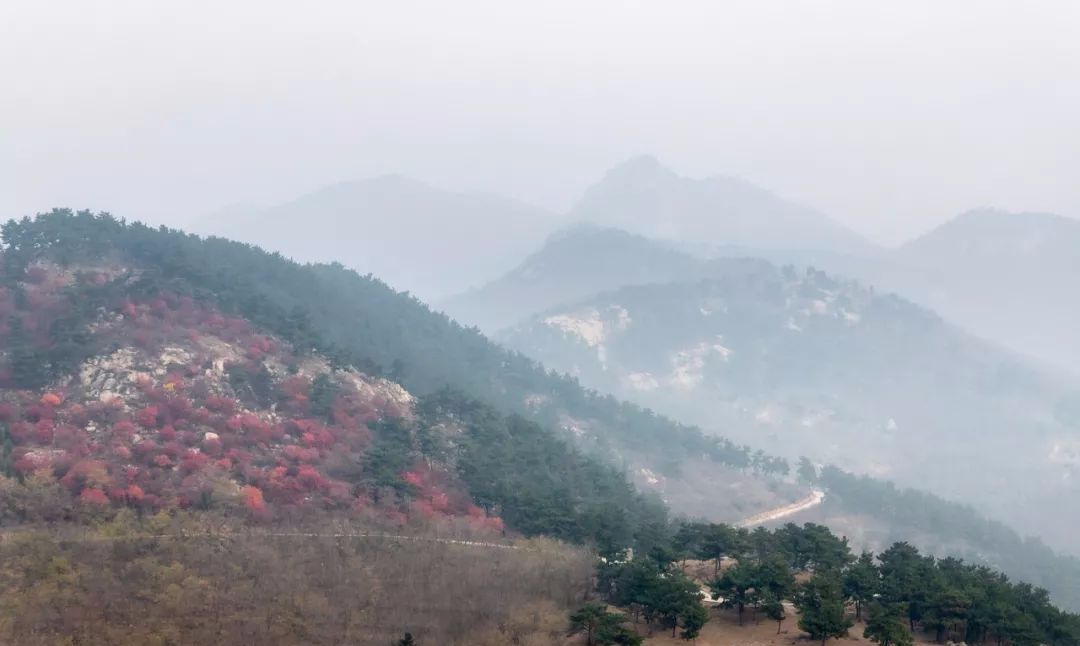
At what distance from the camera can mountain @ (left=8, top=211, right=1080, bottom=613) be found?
4181 centimetres

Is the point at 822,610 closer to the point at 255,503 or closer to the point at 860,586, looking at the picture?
the point at 860,586

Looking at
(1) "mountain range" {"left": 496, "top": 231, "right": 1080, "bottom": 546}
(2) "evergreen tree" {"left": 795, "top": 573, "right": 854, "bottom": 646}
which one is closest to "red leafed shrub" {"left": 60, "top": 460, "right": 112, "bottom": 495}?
(2) "evergreen tree" {"left": 795, "top": 573, "right": 854, "bottom": 646}

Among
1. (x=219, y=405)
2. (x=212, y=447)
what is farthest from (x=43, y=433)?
(x=219, y=405)

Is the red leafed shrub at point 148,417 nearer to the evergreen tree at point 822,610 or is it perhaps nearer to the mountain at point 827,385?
the evergreen tree at point 822,610

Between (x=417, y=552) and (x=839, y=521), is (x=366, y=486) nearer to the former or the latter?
(x=417, y=552)

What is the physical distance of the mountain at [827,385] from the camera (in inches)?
5728

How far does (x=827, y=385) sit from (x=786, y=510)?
105m

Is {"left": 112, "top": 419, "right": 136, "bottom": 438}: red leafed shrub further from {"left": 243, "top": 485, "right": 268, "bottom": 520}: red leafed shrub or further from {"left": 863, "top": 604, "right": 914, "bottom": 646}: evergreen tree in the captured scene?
{"left": 863, "top": 604, "right": 914, "bottom": 646}: evergreen tree

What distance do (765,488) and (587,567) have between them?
6341 centimetres

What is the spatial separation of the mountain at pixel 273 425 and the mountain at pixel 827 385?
57.7 m

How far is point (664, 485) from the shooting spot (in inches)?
3492

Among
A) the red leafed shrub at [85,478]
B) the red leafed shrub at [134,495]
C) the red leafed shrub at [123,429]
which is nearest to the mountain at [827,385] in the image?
the red leafed shrub at [123,429]

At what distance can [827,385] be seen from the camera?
18388cm

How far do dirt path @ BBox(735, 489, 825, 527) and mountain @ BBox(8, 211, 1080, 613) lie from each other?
1442 mm
